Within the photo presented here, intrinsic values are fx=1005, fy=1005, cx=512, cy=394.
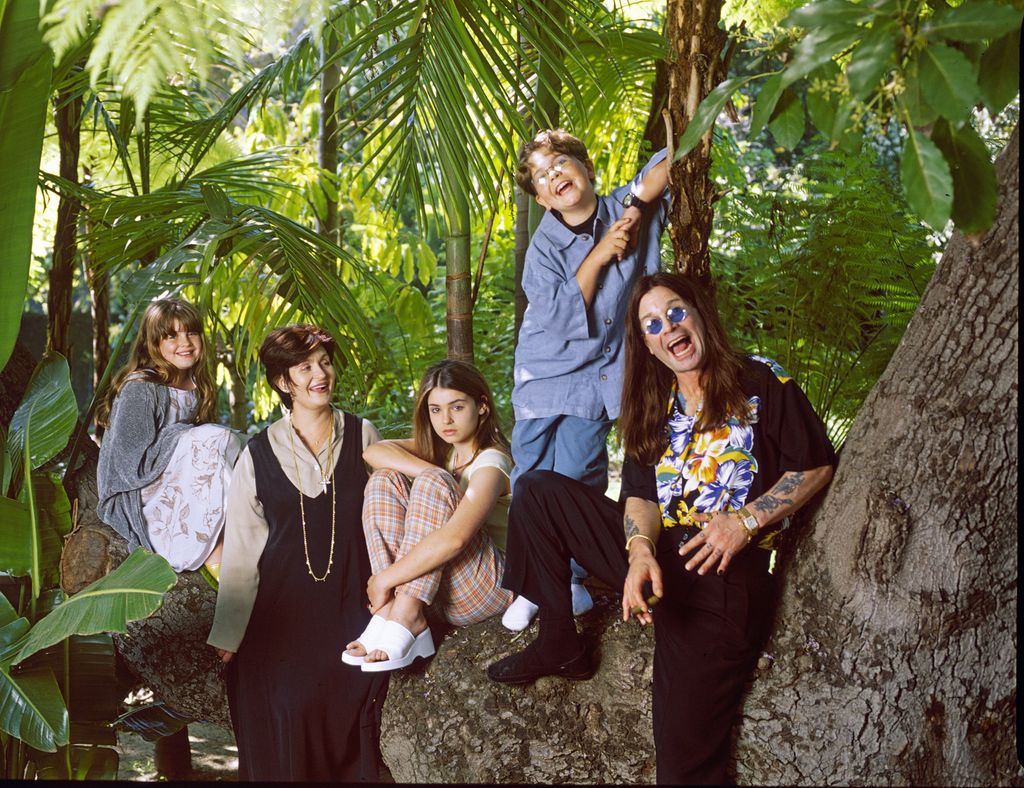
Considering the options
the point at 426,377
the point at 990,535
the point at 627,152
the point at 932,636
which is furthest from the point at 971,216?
the point at 627,152

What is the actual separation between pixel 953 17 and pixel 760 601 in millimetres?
961

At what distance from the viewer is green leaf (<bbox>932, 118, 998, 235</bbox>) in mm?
1133

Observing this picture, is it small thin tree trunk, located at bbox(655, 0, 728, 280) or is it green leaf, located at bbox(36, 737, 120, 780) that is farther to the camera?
green leaf, located at bbox(36, 737, 120, 780)

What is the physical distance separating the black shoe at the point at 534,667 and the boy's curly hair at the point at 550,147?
89cm

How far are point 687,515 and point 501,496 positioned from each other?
451mm

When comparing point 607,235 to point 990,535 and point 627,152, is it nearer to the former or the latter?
point 990,535

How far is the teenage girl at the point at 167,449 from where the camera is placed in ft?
7.38

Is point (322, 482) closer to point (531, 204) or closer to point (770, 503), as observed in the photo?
point (770, 503)

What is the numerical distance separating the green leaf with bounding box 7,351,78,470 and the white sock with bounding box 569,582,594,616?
112 centimetres

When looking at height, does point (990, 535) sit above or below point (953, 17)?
below

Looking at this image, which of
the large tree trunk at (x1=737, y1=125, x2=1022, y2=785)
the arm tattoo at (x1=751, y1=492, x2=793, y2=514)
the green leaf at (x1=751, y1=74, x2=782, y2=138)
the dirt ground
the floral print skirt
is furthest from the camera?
the dirt ground

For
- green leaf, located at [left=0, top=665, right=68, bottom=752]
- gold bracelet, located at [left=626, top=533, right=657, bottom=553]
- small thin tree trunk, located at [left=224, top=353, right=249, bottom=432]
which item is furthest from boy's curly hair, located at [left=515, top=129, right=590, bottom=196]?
small thin tree trunk, located at [left=224, top=353, right=249, bottom=432]

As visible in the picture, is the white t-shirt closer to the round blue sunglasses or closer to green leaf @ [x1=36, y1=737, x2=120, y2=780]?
the round blue sunglasses

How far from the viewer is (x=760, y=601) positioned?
1.67 meters
